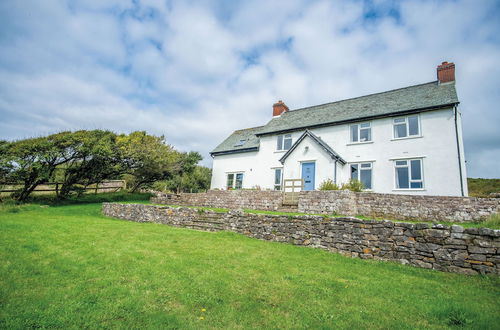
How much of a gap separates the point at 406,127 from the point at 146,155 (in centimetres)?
1988

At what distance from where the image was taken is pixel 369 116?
722 inches

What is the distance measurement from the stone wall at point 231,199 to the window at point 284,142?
23.0 feet

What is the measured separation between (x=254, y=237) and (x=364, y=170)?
12065 millimetres

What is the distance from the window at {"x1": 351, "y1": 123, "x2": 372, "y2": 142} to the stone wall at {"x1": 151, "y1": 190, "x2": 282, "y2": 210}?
8076mm

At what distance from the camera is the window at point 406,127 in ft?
55.0

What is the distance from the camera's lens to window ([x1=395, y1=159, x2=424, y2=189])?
16.0m

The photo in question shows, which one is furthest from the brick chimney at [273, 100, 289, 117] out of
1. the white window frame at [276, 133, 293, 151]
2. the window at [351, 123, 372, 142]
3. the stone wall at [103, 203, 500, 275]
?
the stone wall at [103, 203, 500, 275]

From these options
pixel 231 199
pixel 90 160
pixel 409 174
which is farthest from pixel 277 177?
pixel 90 160

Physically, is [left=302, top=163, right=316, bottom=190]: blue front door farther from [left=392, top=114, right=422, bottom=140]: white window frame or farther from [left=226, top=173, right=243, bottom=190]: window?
[left=226, top=173, right=243, bottom=190]: window

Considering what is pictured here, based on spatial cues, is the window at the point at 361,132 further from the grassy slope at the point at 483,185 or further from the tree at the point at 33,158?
the tree at the point at 33,158

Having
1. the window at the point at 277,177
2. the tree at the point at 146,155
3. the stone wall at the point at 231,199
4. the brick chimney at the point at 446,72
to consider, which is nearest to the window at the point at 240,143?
the window at the point at 277,177

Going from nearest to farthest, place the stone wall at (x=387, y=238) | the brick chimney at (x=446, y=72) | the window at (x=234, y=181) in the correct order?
the stone wall at (x=387, y=238), the brick chimney at (x=446, y=72), the window at (x=234, y=181)

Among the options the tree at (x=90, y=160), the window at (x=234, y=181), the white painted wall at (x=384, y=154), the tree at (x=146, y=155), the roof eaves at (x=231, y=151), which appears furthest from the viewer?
the window at (x=234, y=181)

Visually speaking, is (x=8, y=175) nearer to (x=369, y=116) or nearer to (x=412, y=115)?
(x=369, y=116)
